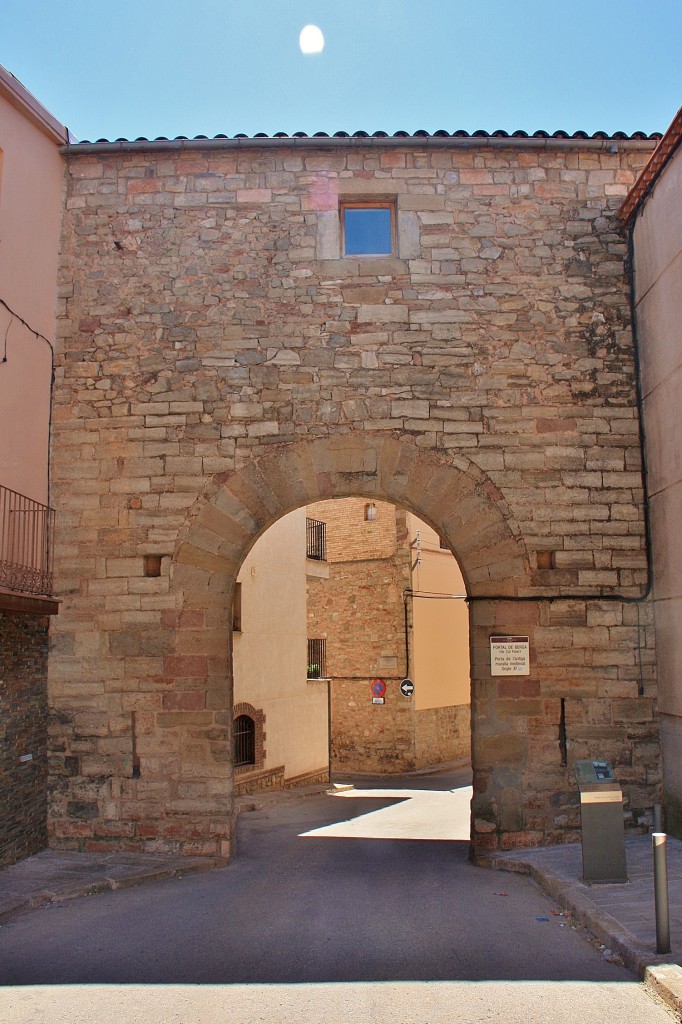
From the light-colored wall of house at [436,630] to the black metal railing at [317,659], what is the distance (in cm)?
222

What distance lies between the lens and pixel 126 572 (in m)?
8.04

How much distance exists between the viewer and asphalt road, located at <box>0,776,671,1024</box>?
166 inches

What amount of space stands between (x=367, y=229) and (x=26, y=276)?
3.20 metres

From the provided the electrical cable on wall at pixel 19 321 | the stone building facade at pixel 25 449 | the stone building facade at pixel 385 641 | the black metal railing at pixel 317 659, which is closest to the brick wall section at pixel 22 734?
the stone building facade at pixel 25 449

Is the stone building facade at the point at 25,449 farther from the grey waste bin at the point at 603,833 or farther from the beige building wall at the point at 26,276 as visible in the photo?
the grey waste bin at the point at 603,833

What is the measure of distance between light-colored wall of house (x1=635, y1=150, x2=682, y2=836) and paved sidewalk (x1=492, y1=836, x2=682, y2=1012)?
1067 millimetres

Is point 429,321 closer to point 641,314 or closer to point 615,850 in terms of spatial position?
point 641,314

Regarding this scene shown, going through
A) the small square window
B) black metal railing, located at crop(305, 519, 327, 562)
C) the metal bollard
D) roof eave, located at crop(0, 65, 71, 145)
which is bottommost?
the metal bollard

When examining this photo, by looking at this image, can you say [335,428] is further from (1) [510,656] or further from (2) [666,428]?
(2) [666,428]

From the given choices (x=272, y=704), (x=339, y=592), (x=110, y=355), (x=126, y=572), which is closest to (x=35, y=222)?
(x=110, y=355)

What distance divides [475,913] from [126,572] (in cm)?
415

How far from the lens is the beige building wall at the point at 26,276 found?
7562 millimetres

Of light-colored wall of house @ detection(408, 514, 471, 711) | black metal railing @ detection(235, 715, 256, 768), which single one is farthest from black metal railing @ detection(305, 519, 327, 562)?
black metal railing @ detection(235, 715, 256, 768)

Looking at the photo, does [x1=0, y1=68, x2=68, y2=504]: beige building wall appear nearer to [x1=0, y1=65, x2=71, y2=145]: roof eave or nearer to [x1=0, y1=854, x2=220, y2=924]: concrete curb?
[x1=0, y1=65, x2=71, y2=145]: roof eave
